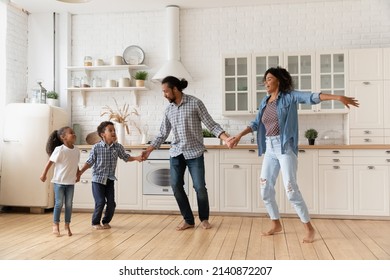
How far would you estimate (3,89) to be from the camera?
5320 millimetres

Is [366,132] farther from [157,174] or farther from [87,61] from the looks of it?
[87,61]

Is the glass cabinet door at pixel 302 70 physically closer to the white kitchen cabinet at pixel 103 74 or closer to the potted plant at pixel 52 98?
the white kitchen cabinet at pixel 103 74

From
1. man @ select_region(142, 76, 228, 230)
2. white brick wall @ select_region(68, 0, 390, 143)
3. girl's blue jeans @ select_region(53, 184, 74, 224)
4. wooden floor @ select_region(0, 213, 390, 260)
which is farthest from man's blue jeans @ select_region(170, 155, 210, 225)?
white brick wall @ select_region(68, 0, 390, 143)

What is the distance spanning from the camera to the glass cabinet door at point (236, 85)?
518 centimetres

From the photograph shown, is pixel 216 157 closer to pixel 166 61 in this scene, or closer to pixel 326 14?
pixel 166 61

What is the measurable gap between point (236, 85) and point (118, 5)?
1863 millimetres

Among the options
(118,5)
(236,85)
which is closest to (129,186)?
(236,85)

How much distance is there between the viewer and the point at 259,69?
203 inches

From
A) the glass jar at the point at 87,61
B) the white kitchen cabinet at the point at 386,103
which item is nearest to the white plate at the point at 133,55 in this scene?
the glass jar at the point at 87,61

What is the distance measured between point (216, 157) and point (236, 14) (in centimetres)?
197

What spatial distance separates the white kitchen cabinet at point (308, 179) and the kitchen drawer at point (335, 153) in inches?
2.5

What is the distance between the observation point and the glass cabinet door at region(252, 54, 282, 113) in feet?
16.9

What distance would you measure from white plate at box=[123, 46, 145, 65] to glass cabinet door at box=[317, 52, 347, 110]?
2272 millimetres
